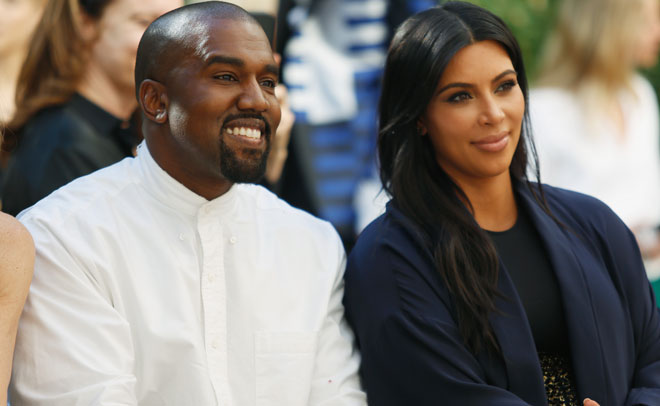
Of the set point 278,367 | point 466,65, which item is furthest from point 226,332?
point 466,65

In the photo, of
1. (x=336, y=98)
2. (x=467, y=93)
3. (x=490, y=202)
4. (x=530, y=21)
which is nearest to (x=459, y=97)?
(x=467, y=93)

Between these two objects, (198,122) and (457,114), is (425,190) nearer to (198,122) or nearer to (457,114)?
(457,114)

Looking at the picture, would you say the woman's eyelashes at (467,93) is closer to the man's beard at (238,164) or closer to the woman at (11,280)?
the man's beard at (238,164)

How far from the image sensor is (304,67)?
480 cm

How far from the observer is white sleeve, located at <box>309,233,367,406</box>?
9.50 ft

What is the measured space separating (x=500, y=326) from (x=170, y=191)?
96 cm

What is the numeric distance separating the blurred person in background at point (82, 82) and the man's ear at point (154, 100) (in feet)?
2.43

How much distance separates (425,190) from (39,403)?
4.07ft

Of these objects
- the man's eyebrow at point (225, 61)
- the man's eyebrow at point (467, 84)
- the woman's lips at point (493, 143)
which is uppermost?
the man's eyebrow at point (467, 84)

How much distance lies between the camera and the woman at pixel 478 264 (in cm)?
285

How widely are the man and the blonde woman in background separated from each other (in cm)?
247

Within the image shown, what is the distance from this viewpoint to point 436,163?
125 inches

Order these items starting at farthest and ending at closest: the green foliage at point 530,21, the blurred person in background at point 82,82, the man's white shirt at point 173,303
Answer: the green foliage at point 530,21 < the blurred person in background at point 82,82 < the man's white shirt at point 173,303

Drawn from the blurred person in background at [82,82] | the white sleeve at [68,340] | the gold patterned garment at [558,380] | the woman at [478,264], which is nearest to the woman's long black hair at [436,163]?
the woman at [478,264]
